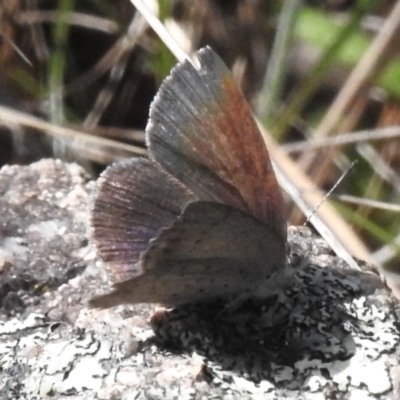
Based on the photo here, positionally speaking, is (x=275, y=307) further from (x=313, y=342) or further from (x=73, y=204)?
Result: (x=73, y=204)

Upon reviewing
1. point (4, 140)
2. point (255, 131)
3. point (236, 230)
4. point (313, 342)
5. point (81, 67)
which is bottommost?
point (4, 140)

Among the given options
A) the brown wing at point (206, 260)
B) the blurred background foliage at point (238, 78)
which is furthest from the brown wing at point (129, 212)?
the blurred background foliage at point (238, 78)

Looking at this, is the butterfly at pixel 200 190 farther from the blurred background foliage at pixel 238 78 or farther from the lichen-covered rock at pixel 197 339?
the blurred background foliage at pixel 238 78

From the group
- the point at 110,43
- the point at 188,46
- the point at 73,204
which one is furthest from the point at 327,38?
the point at 73,204

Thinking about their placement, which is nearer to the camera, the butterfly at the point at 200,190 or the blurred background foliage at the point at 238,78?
the butterfly at the point at 200,190

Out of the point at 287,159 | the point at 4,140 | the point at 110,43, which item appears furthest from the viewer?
the point at 110,43

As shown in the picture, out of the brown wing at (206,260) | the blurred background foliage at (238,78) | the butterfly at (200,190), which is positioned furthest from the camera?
A: the blurred background foliage at (238,78)

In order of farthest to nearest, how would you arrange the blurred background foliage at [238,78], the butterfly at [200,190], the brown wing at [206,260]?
the blurred background foliage at [238,78] < the butterfly at [200,190] < the brown wing at [206,260]

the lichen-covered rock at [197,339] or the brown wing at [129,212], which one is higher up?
the brown wing at [129,212]
